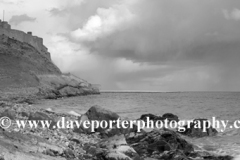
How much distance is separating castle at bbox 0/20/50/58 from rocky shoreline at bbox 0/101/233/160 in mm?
84054

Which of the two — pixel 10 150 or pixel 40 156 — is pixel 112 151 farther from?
pixel 10 150

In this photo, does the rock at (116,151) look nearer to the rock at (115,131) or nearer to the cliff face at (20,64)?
the rock at (115,131)

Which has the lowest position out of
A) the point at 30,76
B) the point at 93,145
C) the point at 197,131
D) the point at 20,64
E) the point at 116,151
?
the point at 197,131

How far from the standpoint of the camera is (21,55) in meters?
94.0

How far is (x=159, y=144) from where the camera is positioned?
1204cm

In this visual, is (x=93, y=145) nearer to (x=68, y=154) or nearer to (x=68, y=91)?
(x=68, y=154)

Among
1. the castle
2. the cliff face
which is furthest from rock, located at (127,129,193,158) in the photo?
the castle

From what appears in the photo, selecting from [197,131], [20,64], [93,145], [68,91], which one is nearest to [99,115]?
[93,145]

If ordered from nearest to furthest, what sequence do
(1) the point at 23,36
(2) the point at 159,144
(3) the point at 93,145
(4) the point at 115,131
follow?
(3) the point at 93,145, (2) the point at 159,144, (4) the point at 115,131, (1) the point at 23,36

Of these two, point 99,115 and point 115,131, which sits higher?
point 99,115

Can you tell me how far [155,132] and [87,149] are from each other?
381cm

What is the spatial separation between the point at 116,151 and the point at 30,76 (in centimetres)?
7799

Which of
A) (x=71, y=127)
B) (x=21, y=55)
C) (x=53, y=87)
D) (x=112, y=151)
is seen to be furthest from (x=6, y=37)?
(x=112, y=151)

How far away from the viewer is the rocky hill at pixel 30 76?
240 feet
